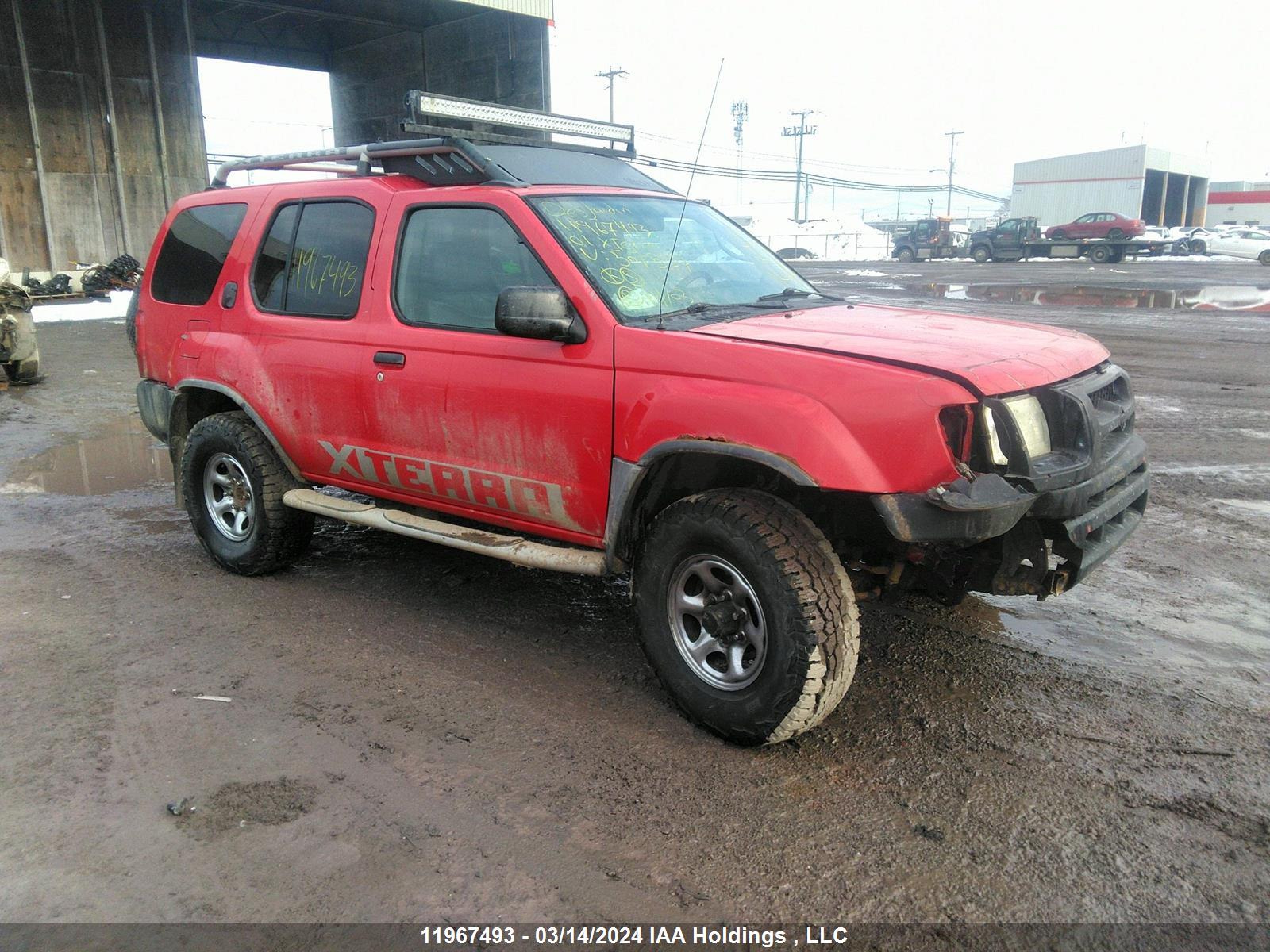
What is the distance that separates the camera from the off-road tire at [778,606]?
316 cm

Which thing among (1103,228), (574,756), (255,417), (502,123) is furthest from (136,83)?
(1103,228)

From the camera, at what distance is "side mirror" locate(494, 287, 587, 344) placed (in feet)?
11.7

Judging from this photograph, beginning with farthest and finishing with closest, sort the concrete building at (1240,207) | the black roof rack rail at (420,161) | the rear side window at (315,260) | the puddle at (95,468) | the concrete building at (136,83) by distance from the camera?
the concrete building at (1240,207)
the concrete building at (136,83)
the puddle at (95,468)
the rear side window at (315,260)
the black roof rack rail at (420,161)

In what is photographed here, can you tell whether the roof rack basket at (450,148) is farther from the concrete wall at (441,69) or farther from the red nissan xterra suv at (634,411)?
the concrete wall at (441,69)

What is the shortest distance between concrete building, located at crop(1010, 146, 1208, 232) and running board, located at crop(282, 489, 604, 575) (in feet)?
190

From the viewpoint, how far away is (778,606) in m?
3.18

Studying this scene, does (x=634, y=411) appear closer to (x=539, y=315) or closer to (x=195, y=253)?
(x=539, y=315)

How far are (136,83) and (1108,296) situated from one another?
76.0ft

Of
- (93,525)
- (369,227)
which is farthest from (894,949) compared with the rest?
(93,525)

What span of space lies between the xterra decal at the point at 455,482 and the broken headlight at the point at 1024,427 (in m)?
1.62

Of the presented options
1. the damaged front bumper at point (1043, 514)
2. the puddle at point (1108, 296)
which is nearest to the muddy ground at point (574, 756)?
the damaged front bumper at point (1043, 514)

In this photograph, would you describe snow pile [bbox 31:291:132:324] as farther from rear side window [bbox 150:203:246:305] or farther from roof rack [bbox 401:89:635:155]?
roof rack [bbox 401:89:635:155]

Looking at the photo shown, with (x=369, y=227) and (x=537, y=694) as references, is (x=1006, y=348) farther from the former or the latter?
(x=369, y=227)

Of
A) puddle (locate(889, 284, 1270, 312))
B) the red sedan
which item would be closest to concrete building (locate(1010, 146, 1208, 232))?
the red sedan
